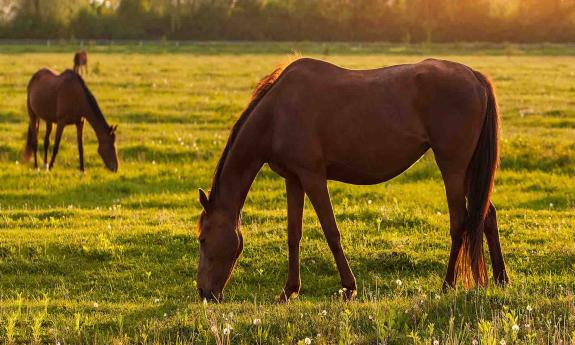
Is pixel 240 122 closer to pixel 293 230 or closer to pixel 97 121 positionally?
pixel 293 230

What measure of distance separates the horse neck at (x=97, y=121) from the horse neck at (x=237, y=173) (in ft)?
30.7

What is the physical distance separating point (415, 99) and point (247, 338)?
2.96 metres

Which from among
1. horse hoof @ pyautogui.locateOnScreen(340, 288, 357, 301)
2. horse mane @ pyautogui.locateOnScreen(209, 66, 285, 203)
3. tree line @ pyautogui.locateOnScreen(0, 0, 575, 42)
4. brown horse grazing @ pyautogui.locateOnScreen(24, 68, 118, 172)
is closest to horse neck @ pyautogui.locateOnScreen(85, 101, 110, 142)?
brown horse grazing @ pyautogui.locateOnScreen(24, 68, 118, 172)

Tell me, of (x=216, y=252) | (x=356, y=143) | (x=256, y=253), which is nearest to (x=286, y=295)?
(x=216, y=252)

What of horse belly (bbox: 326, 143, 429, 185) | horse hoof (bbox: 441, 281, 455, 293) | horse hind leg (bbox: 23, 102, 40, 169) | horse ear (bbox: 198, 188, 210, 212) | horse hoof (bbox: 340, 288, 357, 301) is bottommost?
horse hind leg (bbox: 23, 102, 40, 169)

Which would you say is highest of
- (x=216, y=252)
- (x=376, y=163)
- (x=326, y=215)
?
(x=376, y=163)

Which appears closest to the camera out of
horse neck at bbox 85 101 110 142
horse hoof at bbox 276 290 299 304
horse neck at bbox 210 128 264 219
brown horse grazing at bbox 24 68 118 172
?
horse neck at bbox 210 128 264 219

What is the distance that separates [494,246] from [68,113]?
11.2m

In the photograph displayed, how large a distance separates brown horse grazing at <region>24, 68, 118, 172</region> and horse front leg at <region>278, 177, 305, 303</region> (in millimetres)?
8785

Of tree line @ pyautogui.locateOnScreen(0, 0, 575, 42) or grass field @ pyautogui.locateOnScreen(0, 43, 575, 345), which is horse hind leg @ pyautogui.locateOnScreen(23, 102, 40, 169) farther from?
tree line @ pyautogui.locateOnScreen(0, 0, 575, 42)

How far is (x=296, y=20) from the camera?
91375mm

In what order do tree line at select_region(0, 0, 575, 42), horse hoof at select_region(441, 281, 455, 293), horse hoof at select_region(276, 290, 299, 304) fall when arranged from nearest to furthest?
horse hoof at select_region(441, 281, 455, 293) → horse hoof at select_region(276, 290, 299, 304) → tree line at select_region(0, 0, 575, 42)

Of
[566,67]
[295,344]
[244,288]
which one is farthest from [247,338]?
[566,67]

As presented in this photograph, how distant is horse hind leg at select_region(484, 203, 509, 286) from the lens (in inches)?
315
